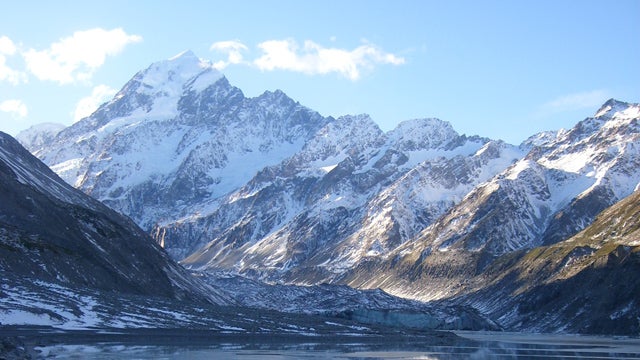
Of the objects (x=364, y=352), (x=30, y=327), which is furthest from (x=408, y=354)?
(x=30, y=327)

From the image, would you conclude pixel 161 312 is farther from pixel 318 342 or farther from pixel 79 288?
pixel 318 342

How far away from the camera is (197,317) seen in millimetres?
179500

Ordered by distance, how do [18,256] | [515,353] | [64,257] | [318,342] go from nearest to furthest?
1. [515,353]
2. [318,342]
3. [18,256]
4. [64,257]

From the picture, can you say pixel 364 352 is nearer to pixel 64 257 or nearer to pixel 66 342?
pixel 66 342

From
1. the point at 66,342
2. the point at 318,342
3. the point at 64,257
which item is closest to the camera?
the point at 66,342

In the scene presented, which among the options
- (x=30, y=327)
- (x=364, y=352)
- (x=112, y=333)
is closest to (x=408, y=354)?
(x=364, y=352)

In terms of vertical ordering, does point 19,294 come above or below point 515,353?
above

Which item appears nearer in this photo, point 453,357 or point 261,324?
point 453,357

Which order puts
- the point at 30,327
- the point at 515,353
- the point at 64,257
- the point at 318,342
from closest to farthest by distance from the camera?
the point at 30,327, the point at 515,353, the point at 318,342, the point at 64,257

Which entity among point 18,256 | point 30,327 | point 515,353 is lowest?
point 515,353

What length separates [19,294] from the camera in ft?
502

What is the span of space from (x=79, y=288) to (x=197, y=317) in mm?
23855

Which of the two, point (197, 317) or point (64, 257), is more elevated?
point (64, 257)

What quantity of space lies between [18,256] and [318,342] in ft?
214
